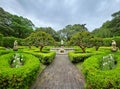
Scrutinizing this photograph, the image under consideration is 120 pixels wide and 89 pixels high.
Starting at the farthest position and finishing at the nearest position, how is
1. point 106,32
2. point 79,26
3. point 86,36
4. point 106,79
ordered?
point 79,26 < point 106,32 < point 86,36 < point 106,79

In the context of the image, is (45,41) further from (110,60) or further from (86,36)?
(110,60)

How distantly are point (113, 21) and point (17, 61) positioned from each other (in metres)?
27.9

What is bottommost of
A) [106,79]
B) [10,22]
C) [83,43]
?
[106,79]

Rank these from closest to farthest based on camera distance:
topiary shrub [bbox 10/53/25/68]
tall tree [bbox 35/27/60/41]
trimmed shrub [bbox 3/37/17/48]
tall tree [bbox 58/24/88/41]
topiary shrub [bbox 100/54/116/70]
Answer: topiary shrub [bbox 100/54/116/70], topiary shrub [bbox 10/53/25/68], trimmed shrub [bbox 3/37/17/48], tall tree [bbox 35/27/60/41], tall tree [bbox 58/24/88/41]

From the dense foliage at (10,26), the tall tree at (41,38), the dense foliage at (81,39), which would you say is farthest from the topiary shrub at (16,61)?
the dense foliage at (10,26)

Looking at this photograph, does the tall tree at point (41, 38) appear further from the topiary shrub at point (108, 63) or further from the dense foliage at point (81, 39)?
the topiary shrub at point (108, 63)

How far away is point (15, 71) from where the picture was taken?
229 inches

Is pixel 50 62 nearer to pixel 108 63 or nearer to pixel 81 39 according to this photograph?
pixel 81 39

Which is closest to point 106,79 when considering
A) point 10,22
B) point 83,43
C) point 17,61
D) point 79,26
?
point 17,61

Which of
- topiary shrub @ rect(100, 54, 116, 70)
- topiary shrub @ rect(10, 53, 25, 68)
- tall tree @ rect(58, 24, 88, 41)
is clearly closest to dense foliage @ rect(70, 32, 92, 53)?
topiary shrub @ rect(100, 54, 116, 70)

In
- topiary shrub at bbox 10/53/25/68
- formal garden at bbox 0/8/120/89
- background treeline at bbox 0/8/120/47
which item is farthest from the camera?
background treeline at bbox 0/8/120/47

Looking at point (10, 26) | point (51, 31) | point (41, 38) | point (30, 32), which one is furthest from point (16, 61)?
point (51, 31)

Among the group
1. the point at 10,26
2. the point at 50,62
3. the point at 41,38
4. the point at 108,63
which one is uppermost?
the point at 10,26

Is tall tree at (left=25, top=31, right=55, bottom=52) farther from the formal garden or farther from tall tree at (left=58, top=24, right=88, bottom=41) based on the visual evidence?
tall tree at (left=58, top=24, right=88, bottom=41)
